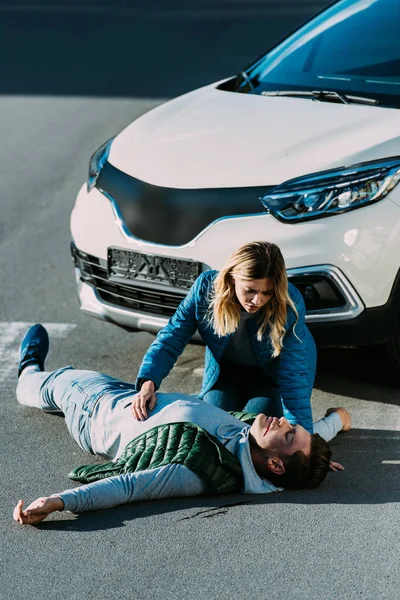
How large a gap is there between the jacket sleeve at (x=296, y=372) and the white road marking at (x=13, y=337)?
1.76 metres

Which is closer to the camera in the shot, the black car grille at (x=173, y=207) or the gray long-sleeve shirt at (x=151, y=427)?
the gray long-sleeve shirt at (x=151, y=427)

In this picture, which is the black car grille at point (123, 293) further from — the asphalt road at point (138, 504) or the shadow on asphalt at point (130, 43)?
the shadow on asphalt at point (130, 43)

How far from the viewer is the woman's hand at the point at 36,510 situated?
432 centimetres

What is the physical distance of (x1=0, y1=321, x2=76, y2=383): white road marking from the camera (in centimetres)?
612

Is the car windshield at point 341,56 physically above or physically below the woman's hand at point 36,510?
above

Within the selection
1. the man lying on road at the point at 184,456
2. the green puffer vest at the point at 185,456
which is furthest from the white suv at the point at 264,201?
the green puffer vest at the point at 185,456

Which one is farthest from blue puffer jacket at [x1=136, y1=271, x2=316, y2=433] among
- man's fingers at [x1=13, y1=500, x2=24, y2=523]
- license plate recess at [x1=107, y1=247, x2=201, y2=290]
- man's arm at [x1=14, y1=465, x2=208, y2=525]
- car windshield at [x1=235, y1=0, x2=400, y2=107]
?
car windshield at [x1=235, y1=0, x2=400, y2=107]

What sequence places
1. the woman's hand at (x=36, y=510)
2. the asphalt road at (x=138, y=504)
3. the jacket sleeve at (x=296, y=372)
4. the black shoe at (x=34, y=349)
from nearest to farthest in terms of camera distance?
1. the asphalt road at (x=138, y=504)
2. the woman's hand at (x=36, y=510)
3. the jacket sleeve at (x=296, y=372)
4. the black shoe at (x=34, y=349)

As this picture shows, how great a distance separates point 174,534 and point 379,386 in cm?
185

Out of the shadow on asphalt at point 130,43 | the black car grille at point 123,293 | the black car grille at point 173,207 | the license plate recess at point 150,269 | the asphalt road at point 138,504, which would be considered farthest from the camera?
the shadow on asphalt at point 130,43

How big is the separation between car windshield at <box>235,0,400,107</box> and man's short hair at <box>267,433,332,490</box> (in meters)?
2.16

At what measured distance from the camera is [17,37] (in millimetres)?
15617

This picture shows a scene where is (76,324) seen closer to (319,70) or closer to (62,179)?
(319,70)

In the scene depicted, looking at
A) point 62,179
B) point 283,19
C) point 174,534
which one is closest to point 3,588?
point 174,534
